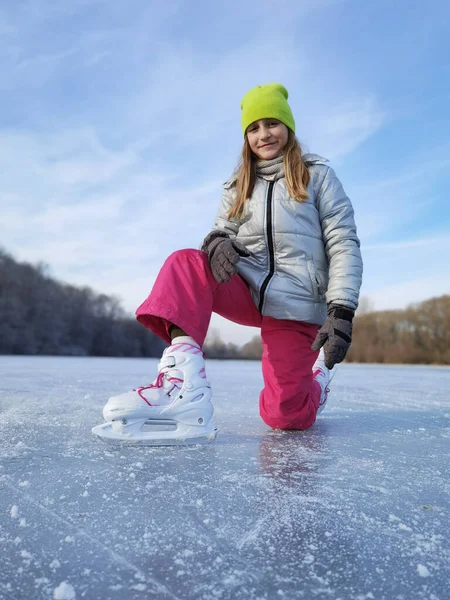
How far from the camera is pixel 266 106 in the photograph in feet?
5.85

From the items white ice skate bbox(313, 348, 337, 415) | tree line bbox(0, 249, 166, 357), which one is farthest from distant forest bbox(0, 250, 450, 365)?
white ice skate bbox(313, 348, 337, 415)

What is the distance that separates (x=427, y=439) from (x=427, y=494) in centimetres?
66

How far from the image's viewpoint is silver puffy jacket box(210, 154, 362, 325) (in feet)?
5.65

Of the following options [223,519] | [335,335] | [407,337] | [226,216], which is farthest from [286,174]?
[407,337]

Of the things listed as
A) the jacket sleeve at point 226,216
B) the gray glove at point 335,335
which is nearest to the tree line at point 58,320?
the jacket sleeve at point 226,216

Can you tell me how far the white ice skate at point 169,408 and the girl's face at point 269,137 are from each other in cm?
83

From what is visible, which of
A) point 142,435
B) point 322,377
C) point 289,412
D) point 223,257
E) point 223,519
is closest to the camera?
point 223,519

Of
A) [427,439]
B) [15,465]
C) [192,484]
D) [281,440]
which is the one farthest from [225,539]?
[427,439]

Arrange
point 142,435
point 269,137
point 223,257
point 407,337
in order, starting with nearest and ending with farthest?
point 142,435 → point 223,257 → point 269,137 → point 407,337

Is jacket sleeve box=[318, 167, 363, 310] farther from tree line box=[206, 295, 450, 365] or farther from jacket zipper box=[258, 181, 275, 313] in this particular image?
tree line box=[206, 295, 450, 365]

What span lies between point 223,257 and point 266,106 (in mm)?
671

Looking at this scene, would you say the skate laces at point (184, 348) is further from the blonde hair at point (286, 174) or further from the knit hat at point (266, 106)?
the knit hat at point (266, 106)

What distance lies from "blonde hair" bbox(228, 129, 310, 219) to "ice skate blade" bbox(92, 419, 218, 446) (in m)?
0.86

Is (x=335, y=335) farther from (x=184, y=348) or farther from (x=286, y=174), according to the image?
(x=286, y=174)
